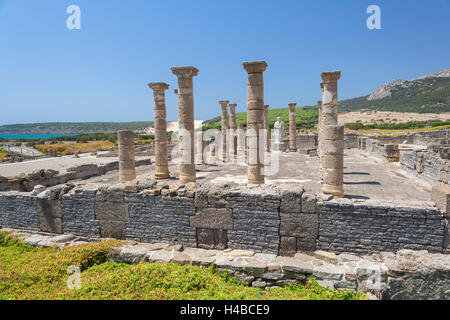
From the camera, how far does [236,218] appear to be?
24.9ft

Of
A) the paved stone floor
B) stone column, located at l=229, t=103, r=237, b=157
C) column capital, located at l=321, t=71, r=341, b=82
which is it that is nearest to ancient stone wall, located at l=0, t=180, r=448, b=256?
the paved stone floor

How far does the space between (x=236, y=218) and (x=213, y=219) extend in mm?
649

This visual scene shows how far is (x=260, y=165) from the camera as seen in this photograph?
11.2 meters

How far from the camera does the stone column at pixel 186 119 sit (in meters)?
12.3

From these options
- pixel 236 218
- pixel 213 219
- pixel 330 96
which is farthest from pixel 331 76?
pixel 213 219

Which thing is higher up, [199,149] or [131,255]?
[199,149]

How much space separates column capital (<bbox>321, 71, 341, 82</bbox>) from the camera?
1125cm

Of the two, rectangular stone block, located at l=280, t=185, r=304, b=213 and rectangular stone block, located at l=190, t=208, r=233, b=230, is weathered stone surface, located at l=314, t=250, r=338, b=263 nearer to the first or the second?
rectangular stone block, located at l=280, t=185, r=304, b=213

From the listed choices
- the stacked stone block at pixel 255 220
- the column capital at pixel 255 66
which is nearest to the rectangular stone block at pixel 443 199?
the stacked stone block at pixel 255 220

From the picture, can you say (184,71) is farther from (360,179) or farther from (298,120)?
(298,120)

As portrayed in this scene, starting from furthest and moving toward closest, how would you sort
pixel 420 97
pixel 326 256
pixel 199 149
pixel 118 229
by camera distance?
1. pixel 420 97
2. pixel 199 149
3. pixel 118 229
4. pixel 326 256
